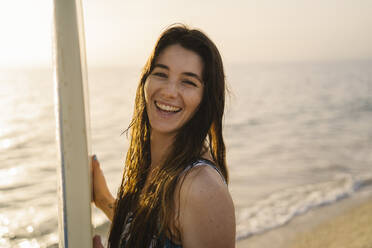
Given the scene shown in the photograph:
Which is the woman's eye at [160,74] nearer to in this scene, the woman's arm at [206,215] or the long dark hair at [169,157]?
the long dark hair at [169,157]

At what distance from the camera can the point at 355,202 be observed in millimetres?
6098

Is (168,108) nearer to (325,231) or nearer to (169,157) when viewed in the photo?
(169,157)

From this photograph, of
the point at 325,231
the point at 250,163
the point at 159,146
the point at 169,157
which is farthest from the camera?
the point at 250,163

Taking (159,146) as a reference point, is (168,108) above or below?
above

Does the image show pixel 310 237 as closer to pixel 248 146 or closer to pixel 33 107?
pixel 248 146

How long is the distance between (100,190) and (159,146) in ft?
1.33

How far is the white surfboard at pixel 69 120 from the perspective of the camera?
56.9 inches

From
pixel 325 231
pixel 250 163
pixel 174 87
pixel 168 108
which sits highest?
pixel 174 87

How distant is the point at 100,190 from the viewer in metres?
2.12

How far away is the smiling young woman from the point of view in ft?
4.93

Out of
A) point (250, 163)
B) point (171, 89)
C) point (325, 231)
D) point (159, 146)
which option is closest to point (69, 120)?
point (171, 89)

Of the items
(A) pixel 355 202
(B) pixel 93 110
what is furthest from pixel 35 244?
(B) pixel 93 110

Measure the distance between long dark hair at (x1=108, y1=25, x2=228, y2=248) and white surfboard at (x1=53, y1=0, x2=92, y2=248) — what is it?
283 millimetres

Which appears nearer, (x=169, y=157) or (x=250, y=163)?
(x=169, y=157)
